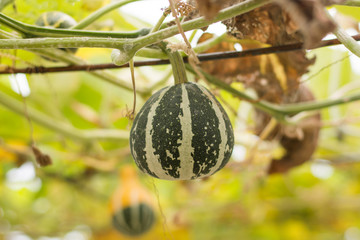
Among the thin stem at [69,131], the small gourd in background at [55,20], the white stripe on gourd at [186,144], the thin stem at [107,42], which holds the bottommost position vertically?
the white stripe on gourd at [186,144]

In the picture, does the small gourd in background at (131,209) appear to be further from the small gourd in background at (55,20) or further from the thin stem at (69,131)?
the small gourd in background at (55,20)

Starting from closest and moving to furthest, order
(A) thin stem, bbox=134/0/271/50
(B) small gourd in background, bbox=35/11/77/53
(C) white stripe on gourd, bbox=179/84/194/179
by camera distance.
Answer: (A) thin stem, bbox=134/0/271/50
(C) white stripe on gourd, bbox=179/84/194/179
(B) small gourd in background, bbox=35/11/77/53

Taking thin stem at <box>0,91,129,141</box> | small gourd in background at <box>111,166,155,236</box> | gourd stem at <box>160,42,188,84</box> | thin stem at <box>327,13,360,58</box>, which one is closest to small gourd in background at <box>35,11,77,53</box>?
gourd stem at <box>160,42,188,84</box>

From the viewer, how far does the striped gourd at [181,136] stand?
55cm

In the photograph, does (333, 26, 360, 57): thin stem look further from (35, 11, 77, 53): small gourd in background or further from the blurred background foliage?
(35, 11, 77, 53): small gourd in background

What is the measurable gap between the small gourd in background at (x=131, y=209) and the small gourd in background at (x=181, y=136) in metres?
1.00

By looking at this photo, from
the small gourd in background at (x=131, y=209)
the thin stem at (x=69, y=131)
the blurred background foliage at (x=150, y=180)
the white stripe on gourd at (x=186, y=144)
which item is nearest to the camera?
the white stripe on gourd at (x=186, y=144)

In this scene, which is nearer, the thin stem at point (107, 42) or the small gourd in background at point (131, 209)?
the thin stem at point (107, 42)

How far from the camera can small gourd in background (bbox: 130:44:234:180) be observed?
21.6 inches

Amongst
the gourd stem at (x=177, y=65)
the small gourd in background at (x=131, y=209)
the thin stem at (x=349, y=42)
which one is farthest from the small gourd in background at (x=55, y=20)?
the small gourd in background at (x=131, y=209)

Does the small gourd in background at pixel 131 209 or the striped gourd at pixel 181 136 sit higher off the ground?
the small gourd in background at pixel 131 209

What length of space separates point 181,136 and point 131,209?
107 centimetres

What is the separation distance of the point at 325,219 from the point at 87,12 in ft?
7.50

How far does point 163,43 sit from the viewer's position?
0.62 metres
